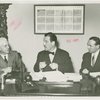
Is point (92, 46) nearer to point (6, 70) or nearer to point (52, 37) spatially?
point (52, 37)

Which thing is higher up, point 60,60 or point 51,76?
point 60,60

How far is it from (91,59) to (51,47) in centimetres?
27

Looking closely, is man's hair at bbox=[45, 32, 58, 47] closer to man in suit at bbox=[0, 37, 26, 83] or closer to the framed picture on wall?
the framed picture on wall

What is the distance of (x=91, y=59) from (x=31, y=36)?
42 centimetres

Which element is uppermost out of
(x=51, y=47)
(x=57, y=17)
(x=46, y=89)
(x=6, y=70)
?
(x=57, y=17)

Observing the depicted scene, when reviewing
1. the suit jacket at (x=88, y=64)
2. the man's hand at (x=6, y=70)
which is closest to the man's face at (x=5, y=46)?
the man's hand at (x=6, y=70)

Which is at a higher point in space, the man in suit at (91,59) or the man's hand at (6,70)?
the man in suit at (91,59)

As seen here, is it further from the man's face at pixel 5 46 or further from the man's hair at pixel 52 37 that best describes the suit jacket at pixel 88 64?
the man's face at pixel 5 46

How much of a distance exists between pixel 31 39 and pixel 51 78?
0.29 m

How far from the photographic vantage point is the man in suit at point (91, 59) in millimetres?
2367

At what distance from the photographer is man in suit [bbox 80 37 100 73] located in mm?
2367

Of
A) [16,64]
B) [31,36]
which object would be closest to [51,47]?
[31,36]

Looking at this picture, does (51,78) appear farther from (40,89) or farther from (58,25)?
(58,25)

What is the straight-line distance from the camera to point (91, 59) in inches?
93.4
